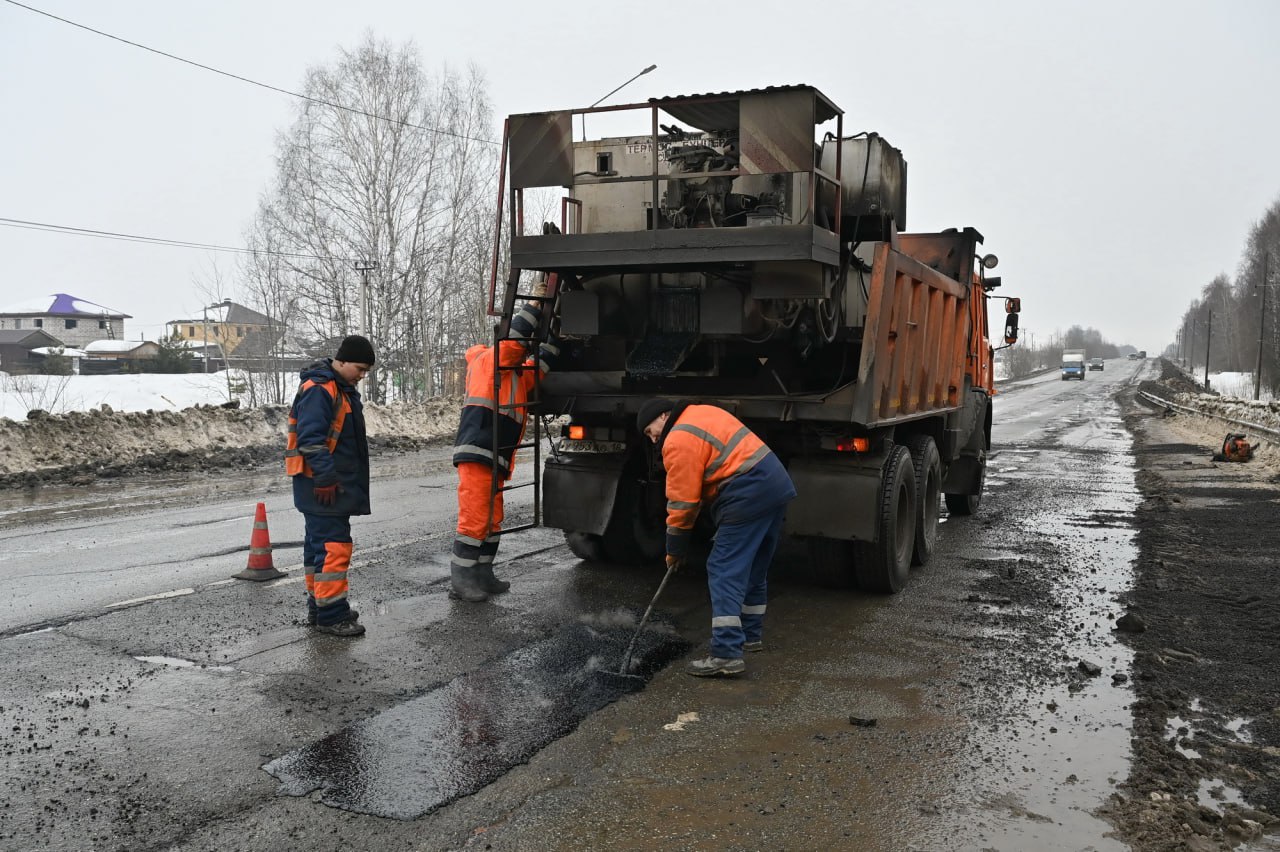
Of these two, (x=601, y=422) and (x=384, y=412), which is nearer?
(x=601, y=422)

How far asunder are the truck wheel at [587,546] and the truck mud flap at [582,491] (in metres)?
0.54

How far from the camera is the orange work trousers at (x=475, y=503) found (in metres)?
6.39

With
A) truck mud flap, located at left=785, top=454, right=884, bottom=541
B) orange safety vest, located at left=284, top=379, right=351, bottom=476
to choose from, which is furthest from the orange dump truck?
orange safety vest, located at left=284, top=379, right=351, bottom=476

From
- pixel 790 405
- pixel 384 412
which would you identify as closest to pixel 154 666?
pixel 790 405

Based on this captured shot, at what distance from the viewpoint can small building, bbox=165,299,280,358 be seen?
31359mm

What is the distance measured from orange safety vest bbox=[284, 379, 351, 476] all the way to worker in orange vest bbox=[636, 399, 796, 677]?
179 centimetres

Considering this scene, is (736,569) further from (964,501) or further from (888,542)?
(964,501)

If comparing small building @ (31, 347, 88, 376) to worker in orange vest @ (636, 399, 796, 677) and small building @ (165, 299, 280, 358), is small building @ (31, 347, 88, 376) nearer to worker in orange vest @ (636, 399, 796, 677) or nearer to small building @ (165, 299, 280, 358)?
small building @ (165, 299, 280, 358)

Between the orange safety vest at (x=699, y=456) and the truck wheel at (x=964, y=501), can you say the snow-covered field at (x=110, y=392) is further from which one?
the orange safety vest at (x=699, y=456)

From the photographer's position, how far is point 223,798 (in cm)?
344

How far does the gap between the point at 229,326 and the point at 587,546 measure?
166 feet

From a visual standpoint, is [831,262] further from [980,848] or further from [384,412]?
[384,412]

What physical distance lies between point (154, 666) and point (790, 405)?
3769 mm

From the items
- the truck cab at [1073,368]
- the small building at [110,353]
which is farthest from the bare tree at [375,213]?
the truck cab at [1073,368]
